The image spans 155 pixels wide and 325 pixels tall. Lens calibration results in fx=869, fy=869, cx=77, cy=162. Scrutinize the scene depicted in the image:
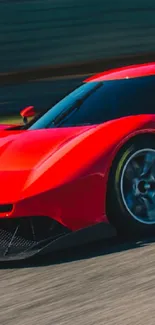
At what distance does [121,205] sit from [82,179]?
347 mm

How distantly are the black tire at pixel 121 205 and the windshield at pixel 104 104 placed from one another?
1.42ft

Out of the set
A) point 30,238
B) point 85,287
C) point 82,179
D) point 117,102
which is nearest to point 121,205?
point 82,179

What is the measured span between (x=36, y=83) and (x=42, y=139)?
54.1 feet

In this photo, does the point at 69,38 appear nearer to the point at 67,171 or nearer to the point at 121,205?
the point at 121,205

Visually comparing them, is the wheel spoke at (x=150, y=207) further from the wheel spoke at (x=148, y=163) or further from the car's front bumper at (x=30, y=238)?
the car's front bumper at (x=30, y=238)

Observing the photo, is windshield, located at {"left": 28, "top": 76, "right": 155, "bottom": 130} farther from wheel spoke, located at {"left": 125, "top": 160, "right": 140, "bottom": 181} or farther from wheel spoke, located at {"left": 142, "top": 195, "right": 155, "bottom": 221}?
wheel spoke, located at {"left": 142, "top": 195, "right": 155, "bottom": 221}

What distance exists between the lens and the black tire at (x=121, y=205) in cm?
567

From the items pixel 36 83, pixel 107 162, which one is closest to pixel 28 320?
pixel 107 162

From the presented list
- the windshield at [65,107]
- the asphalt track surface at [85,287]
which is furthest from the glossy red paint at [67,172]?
the windshield at [65,107]

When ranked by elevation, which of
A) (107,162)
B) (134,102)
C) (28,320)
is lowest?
(28,320)

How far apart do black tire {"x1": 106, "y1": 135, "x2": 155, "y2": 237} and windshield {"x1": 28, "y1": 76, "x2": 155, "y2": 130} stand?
1.42ft

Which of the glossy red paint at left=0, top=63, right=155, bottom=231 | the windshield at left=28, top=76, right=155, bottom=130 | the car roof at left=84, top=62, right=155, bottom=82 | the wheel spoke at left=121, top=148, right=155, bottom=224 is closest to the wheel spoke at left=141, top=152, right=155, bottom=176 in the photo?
the wheel spoke at left=121, top=148, right=155, bottom=224

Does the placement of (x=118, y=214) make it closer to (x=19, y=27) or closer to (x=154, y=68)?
(x=154, y=68)

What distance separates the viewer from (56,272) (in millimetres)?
5191
